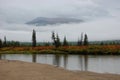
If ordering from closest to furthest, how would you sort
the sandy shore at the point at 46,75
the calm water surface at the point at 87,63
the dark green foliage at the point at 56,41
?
the sandy shore at the point at 46,75 → the calm water surface at the point at 87,63 → the dark green foliage at the point at 56,41

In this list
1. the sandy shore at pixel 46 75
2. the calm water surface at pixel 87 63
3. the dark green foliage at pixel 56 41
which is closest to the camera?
the sandy shore at pixel 46 75

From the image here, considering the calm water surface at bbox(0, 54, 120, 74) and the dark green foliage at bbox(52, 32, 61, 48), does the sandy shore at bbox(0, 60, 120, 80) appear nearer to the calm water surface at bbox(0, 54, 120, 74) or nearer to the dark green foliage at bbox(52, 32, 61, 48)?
the calm water surface at bbox(0, 54, 120, 74)

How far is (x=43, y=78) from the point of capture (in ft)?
66.3

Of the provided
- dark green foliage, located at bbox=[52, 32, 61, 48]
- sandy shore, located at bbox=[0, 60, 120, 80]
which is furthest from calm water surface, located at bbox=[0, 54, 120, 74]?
dark green foliage, located at bbox=[52, 32, 61, 48]

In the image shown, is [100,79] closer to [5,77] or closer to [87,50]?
[5,77]

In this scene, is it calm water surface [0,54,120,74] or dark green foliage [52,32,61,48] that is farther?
dark green foliage [52,32,61,48]

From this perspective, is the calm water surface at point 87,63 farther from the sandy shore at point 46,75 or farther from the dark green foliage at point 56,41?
→ the dark green foliage at point 56,41

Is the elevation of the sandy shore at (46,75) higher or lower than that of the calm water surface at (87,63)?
higher

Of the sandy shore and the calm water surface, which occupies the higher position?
the sandy shore

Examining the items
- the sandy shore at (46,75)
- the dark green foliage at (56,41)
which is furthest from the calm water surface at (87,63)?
the dark green foliage at (56,41)

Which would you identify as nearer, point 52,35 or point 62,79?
point 62,79

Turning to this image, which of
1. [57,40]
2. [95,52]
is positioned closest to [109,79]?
[95,52]

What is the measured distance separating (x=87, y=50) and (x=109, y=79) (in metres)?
88.3

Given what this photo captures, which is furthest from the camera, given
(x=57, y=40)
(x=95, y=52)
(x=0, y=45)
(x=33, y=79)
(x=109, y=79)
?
(x=0, y=45)
